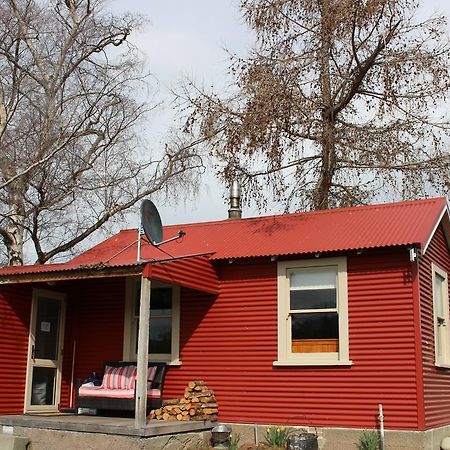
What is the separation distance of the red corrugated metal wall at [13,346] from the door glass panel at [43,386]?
369 millimetres

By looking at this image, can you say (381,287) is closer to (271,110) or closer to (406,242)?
(406,242)

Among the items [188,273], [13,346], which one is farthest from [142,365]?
[13,346]

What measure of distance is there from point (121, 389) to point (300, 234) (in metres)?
4.09

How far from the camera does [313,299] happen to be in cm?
1134

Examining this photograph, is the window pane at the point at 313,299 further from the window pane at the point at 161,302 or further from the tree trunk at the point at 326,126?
the tree trunk at the point at 326,126

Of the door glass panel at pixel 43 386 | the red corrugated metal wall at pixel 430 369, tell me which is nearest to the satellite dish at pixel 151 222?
the door glass panel at pixel 43 386

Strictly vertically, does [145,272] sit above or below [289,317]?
above

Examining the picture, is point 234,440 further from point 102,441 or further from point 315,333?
point 102,441

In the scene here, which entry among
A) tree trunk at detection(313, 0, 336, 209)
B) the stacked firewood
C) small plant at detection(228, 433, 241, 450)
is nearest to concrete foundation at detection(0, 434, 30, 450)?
the stacked firewood

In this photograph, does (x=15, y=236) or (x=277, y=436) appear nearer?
(x=277, y=436)

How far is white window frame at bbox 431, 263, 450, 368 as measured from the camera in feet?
37.5

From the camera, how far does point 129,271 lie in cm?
1052

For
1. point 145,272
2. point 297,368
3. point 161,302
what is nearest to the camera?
point 145,272

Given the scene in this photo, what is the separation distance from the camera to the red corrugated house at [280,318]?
10.5 metres
